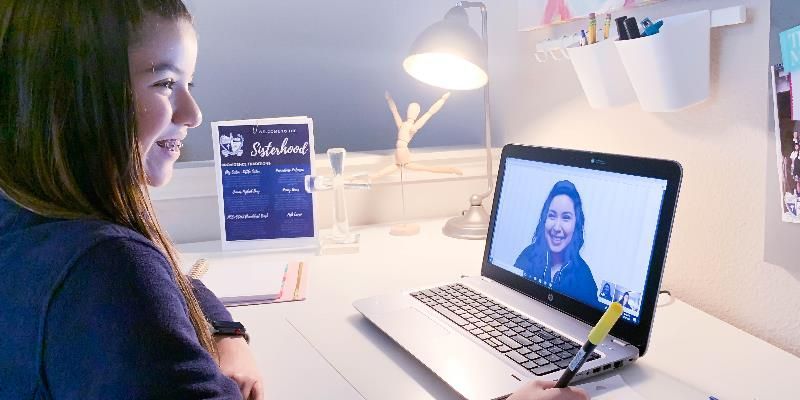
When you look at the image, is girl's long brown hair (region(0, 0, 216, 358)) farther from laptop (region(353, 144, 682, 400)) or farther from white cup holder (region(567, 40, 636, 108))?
white cup holder (region(567, 40, 636, 108))

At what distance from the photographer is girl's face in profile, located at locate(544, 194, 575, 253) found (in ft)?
2.97

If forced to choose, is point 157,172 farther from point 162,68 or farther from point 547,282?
point 547,282

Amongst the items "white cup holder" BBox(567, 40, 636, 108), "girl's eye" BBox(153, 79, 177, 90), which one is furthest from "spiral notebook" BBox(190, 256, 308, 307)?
"white cup holder" BBox(567, 40, 636, 108)

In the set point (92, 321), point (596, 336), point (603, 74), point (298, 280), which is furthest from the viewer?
point (298, 280)

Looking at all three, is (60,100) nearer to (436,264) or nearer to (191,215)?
(436,264)

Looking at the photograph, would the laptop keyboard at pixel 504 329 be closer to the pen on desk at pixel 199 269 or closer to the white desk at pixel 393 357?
the white desk at pixel 393 357

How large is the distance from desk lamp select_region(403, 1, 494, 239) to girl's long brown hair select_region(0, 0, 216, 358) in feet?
2.39

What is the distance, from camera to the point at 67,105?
1.95ft

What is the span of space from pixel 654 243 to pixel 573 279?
14cm

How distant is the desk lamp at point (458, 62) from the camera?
1.26 metres

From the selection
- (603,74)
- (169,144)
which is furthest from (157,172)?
(603,74)

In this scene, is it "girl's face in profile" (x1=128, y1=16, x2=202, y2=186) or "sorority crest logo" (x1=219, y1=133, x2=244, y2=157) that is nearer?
"girl's face in profile" (x1=128, y1=16, x2=202, y2=186)

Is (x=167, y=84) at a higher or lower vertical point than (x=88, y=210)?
higher

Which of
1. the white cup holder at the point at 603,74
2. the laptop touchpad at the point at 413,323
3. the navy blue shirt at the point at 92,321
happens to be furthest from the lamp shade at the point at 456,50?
the navy blue shirt at the point at 92,321
